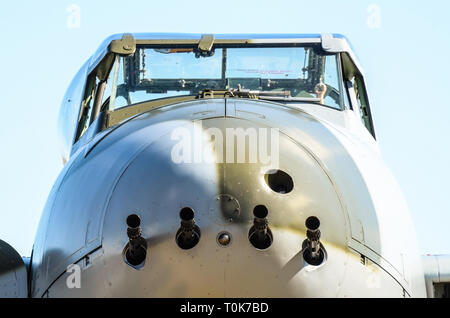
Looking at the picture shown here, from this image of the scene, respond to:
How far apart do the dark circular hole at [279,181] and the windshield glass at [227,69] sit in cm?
392

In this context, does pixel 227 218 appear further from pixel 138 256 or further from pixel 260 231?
pixel 138 256

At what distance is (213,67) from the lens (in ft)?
38.1

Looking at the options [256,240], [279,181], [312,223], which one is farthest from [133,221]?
[312,223]

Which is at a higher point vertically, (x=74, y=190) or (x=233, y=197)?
(x=74, y=190)

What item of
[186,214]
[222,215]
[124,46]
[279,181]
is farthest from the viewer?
[124,46]

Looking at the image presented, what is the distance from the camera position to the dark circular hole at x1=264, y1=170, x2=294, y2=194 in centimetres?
744

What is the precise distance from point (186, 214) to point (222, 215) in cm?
30

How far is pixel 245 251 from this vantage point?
23.4ft

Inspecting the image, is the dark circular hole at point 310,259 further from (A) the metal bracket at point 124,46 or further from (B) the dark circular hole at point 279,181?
(A) the metal bracket at point 124,46

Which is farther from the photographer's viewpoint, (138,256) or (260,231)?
(138,256)

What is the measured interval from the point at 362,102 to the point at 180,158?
4.77 m

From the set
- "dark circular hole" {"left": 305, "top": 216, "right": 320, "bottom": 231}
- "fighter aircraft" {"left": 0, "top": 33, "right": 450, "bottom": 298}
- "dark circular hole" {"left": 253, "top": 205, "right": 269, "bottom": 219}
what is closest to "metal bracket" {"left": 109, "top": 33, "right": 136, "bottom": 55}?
"fighter aircraft" {"left": 0, "top": 33, "right": 450, "bottom": 298}

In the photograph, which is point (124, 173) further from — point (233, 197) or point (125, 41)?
point (125, 41)
